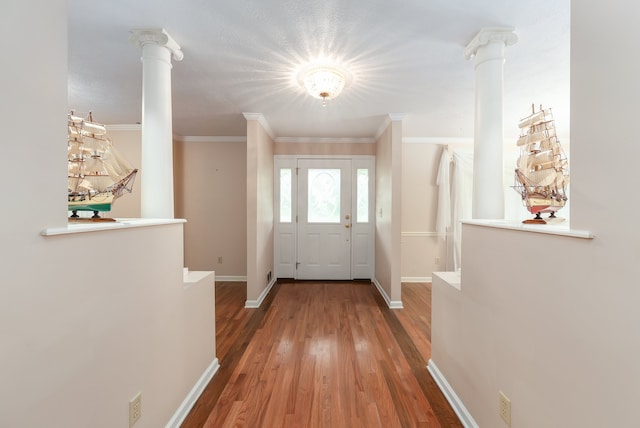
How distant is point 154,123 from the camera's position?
1786 millimetres

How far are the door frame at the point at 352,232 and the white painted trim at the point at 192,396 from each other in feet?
8.22

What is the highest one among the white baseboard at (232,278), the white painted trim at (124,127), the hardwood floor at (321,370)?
the white painted trim at (124,127)

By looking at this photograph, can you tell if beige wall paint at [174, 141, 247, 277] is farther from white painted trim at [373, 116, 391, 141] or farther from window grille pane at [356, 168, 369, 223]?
white painted trim at [373, 116, 391, 141]

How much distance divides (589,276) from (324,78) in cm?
206

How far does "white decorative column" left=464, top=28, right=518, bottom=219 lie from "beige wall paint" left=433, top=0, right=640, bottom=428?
623 mm

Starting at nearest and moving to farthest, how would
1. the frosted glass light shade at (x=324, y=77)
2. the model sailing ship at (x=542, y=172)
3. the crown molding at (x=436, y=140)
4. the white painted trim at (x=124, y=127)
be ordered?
1. the model sailing ship at (x=542, y=172)
2. the frosted glass light shade at (x=324, y=77)
3. the white painted trim at (x=124, y=127)
4. the crown molding at (x=436, y=140)

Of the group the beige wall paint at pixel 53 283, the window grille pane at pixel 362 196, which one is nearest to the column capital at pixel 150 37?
the beige wall paint at pixel 53 283

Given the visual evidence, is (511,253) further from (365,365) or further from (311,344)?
(311,344)

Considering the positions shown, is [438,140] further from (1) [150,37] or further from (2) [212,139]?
(1) [150,37]

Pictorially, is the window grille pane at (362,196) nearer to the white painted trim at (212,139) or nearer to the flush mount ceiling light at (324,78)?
the white painted trim at (212,139)

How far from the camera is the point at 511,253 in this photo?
1252 millimetres

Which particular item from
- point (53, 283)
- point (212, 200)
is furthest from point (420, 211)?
point (53, 283)

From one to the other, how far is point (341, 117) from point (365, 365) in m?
2.80

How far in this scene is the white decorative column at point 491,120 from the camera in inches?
70.4
